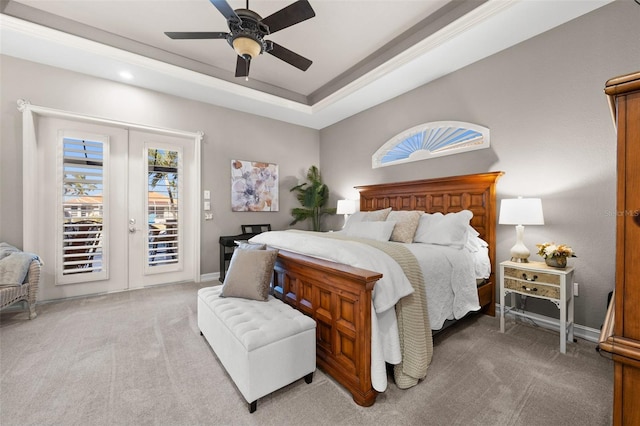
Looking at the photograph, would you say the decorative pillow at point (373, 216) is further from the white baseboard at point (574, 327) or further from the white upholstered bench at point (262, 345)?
the white upholstered bench at point (262, 345)

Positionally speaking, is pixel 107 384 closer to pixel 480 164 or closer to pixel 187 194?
pixel 187 194

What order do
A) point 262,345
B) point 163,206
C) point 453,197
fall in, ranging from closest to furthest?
point 262,345, point 453,197, point 163,206

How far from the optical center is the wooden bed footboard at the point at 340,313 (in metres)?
1.65

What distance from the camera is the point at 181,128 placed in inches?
174

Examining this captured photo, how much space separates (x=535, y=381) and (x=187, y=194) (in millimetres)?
4876

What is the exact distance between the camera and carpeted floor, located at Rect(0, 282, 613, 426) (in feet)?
5.22

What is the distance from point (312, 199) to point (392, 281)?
3.90m

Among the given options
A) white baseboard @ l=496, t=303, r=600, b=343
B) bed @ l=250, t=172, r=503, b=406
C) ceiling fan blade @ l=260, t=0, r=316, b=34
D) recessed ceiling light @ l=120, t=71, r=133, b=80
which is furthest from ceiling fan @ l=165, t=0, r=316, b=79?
white baseboard @ l=496, t=303, r=600, b=343

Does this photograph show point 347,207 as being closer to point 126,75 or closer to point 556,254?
point 556,254

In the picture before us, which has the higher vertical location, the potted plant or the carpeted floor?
the potted plant

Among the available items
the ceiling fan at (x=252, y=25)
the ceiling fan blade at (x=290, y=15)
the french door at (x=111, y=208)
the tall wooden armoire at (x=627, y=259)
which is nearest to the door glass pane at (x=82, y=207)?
the french door at (x=111, y=208)

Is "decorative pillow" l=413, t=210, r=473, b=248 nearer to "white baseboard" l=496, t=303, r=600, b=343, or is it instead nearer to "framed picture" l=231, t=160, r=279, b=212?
"white baseboard" l=496, t=303, r=600, b=343

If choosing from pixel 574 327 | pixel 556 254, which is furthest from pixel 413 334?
pixel 574 327

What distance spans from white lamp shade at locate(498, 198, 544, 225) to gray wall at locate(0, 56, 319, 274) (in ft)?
12.9
